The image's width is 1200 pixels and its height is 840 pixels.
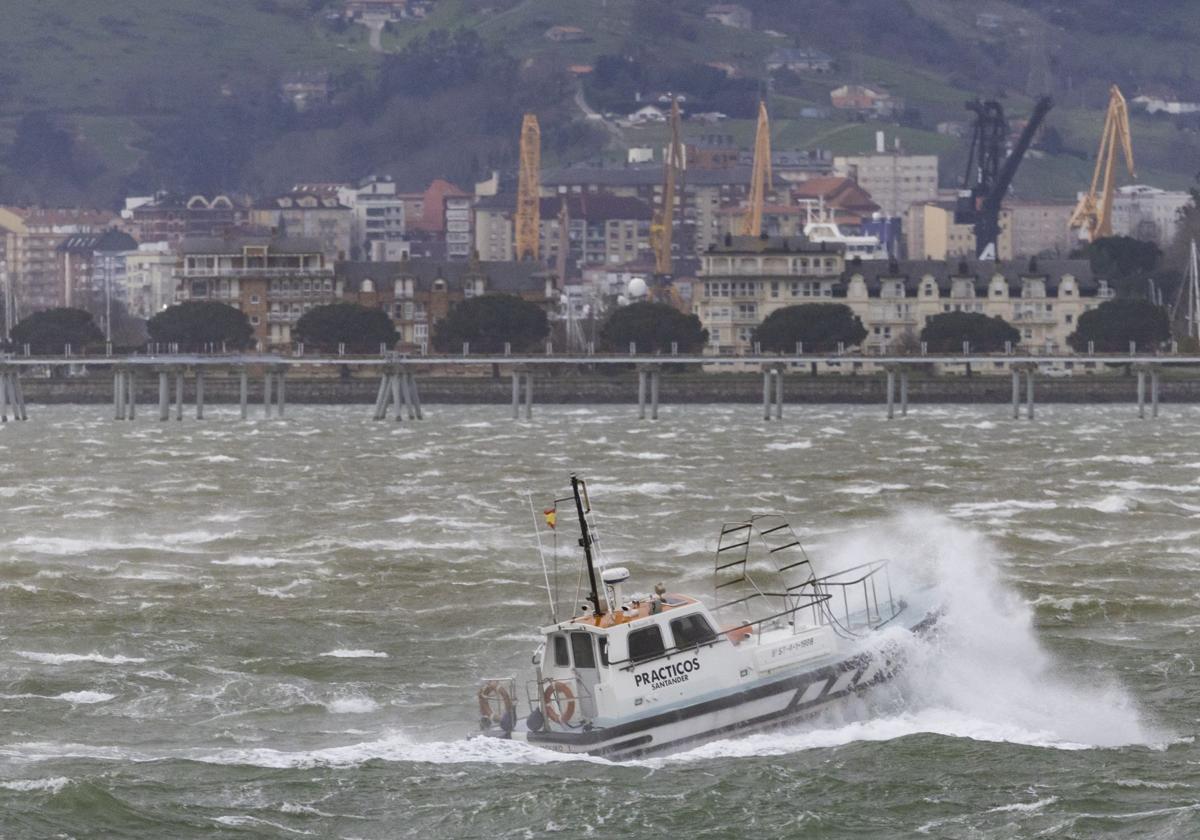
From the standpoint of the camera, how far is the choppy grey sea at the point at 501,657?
38219mm

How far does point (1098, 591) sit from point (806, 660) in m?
20.5

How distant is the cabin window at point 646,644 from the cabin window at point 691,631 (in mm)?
264

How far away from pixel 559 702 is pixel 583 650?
930mm

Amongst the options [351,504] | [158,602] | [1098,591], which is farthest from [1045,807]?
[351,504]

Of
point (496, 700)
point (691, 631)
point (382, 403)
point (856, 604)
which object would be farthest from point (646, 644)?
point (382, 403)

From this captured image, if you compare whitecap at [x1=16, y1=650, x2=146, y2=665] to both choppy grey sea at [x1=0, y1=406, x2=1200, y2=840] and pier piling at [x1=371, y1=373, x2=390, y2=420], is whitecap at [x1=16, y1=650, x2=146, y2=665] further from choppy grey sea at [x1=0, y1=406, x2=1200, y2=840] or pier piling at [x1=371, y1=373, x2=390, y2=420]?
pier piling at [x1=371, y1=373, x2=390, y2=420]

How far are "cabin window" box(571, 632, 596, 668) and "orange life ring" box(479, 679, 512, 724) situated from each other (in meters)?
1.67

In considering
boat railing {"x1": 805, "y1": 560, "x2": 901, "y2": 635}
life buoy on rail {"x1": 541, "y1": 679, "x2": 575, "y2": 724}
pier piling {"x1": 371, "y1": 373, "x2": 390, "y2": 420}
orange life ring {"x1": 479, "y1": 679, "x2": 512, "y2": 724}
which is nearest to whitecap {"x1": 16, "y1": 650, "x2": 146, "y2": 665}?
orange life ring {"x1": 479, "y1": 679, "x2": 512, "y2": 724}

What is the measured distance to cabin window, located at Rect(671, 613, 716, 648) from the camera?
134 feet

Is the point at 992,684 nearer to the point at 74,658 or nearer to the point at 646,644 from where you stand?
the point at 646,644

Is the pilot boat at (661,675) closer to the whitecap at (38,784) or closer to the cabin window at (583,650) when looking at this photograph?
the cabin window at (583,650)

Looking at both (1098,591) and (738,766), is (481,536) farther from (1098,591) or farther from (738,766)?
(738,766)

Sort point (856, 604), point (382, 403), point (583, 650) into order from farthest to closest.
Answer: point (382, 403) < point (856, 604) < point (583, 650)

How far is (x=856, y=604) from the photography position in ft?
154
